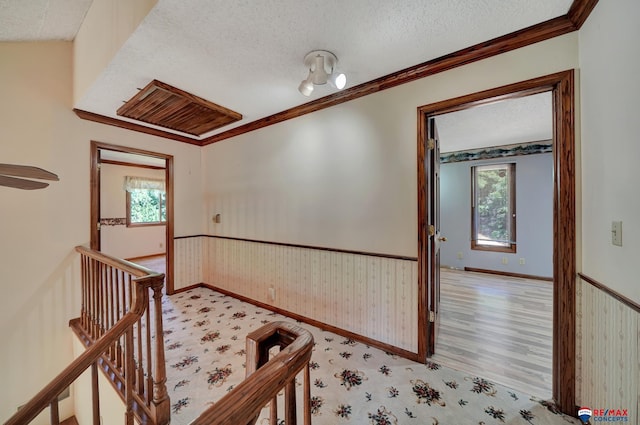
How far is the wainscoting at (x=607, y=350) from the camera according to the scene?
1057 mm

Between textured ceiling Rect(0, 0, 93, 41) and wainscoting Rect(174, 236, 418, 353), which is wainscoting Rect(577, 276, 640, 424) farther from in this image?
textured ceiling Rect(0, 0, 93, 41)

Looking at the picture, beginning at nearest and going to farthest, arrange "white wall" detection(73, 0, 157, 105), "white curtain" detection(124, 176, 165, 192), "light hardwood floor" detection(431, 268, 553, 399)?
"white wall" detection(73, 0, 157, 105) → "light hardwood floor" detection(431, 268, 553, 399) → "white curtain" detection(124, 176, 165, 192)

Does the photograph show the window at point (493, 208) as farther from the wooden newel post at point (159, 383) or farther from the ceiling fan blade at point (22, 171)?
the ceiling fan blade at point (22, 171)

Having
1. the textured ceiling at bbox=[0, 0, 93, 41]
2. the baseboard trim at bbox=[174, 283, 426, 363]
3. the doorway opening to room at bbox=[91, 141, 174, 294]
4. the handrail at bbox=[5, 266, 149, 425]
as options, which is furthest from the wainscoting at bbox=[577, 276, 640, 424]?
the doorway opening to room at bbox=[91, 141, 174, 294]

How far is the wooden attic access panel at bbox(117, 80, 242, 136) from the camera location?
7.52ft

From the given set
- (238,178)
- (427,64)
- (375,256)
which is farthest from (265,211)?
(427,64)

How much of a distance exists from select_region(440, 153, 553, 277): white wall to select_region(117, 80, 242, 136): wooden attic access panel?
4507 millimetres

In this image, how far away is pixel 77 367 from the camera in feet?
3.99

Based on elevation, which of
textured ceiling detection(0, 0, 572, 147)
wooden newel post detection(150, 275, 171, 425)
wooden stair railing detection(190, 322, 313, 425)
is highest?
textured ceiling detection(0, 0, 572, 147)

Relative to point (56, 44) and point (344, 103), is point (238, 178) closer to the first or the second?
point (344, 103)

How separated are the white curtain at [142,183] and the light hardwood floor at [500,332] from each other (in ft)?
22.5

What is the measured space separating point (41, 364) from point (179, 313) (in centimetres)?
125

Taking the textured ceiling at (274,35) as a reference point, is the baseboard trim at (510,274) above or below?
below
